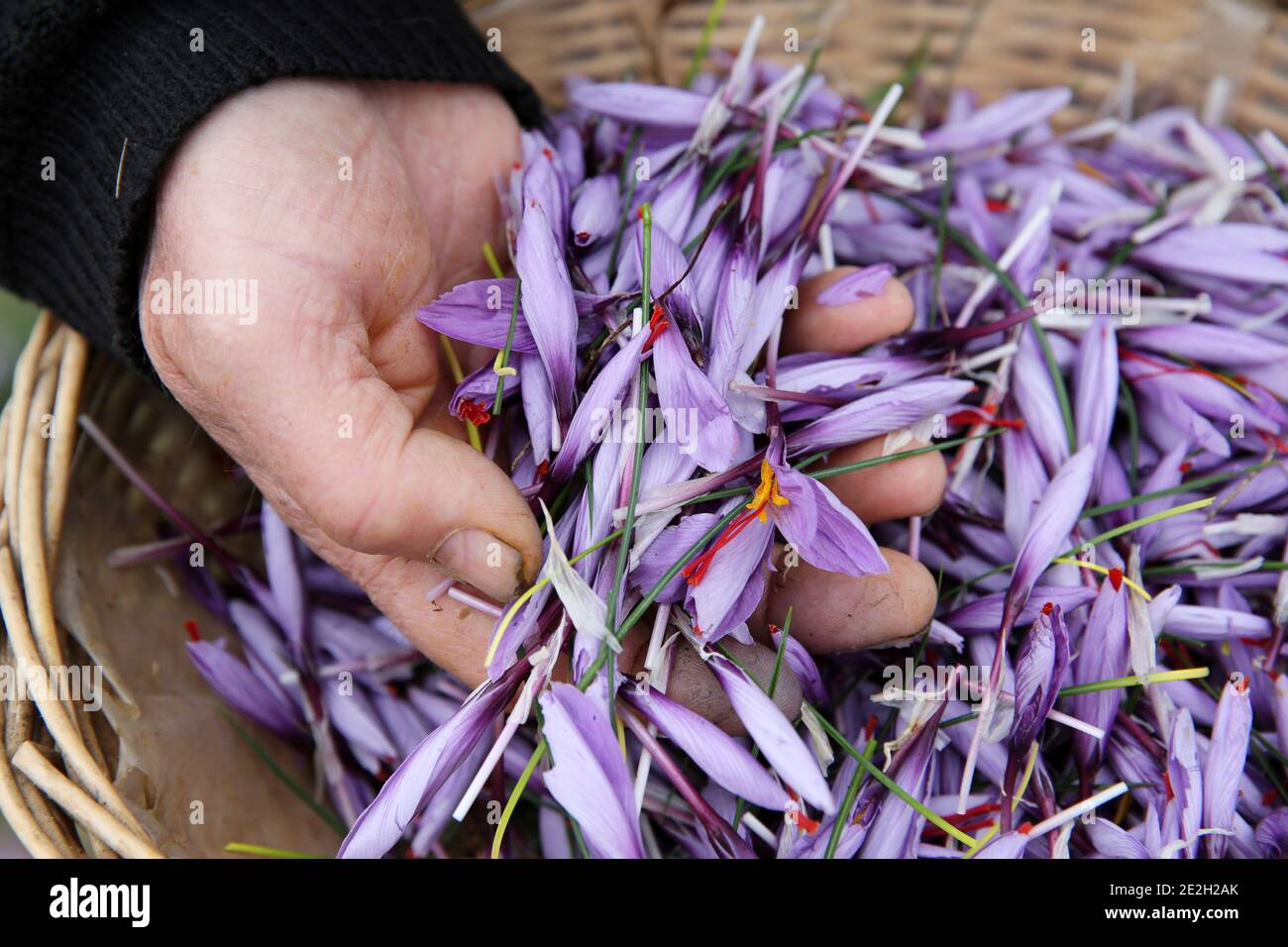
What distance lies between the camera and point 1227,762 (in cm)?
76

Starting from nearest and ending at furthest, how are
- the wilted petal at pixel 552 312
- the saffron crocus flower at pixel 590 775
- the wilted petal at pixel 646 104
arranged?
the saffron crocus flower at pixel 590 775
the wilted petal at pixel 552 312
the wilted petal at pixel 646 104

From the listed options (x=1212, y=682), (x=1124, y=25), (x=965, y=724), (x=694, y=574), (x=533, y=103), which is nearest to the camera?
(x=694, y=574)

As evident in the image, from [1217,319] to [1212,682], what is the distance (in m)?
0.35

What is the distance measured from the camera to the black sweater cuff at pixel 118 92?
729 millimetres

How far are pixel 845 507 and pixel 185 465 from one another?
2.22 ft

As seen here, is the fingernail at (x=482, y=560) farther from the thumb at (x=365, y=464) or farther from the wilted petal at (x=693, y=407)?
the wilted petal at (x=693, y=407)

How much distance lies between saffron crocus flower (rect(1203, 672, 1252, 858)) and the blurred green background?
58.4 inches

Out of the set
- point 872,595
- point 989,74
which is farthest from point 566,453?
point 989,74

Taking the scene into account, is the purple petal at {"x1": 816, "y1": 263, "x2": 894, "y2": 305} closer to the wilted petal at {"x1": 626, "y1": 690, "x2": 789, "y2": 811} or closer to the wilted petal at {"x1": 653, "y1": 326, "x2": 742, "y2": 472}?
the wilted petal at {"x1": 653, "y1": 326, "x2": 742, "y2": 472}

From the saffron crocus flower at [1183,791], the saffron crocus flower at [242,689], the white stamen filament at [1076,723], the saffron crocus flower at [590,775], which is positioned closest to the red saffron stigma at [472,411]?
the saffron crocus flower at [590,775]

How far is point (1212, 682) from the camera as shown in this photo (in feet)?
2.95

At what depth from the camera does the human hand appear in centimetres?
64
